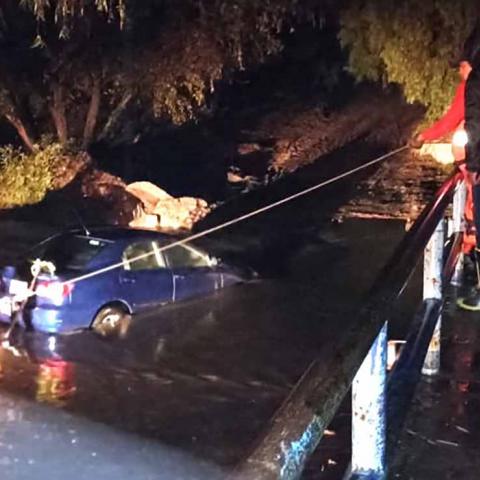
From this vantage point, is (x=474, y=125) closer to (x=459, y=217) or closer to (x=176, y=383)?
(x=459, y=217)

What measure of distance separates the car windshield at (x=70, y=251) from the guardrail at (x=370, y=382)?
7.88 metres

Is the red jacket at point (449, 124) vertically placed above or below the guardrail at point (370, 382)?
above

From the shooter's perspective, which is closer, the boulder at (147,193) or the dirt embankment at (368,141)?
the boulder at (147,193)

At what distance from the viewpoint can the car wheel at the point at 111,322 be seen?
40.1 ft

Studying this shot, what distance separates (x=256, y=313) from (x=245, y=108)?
75.3ft

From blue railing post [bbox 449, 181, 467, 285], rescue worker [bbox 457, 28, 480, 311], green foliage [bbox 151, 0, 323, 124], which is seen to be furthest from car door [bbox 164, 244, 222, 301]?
rescue worker [bbox 457, 28, 480, 311]

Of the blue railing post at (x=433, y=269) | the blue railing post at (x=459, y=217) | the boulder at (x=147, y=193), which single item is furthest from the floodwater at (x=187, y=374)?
the boulder at (x=147, y=193)

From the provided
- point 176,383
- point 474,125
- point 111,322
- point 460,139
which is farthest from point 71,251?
point 474,125

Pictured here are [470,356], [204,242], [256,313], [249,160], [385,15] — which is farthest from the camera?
[249,160]

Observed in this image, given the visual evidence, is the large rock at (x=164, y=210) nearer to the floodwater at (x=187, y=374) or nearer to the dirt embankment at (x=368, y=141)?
the floodwater at (x=187, y=374)

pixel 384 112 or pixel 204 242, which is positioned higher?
pixel 384 112

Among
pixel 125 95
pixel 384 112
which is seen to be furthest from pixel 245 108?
pixel 125 95

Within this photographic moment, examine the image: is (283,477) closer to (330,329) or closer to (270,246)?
(330,329)

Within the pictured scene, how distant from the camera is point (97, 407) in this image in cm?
933
